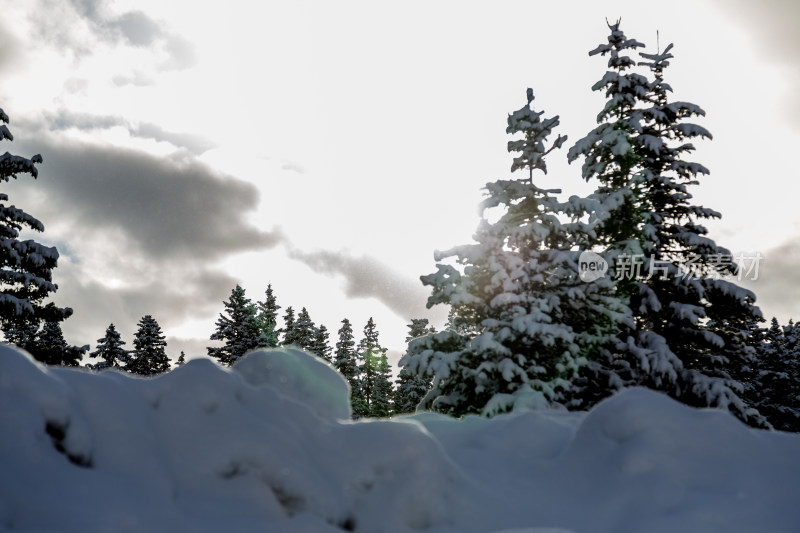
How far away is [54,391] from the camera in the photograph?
3377 mm

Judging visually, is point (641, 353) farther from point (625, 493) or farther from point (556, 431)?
point (625, 493)

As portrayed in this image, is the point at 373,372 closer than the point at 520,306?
No

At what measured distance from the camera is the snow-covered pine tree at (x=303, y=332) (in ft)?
138

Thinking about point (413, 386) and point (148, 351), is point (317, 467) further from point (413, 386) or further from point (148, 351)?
point (148, 351)

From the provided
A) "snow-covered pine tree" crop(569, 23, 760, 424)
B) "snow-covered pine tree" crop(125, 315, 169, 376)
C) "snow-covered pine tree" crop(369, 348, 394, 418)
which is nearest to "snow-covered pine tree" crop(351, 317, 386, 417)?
"snow-covered pine tree" crop(369, 348, 394, 418)

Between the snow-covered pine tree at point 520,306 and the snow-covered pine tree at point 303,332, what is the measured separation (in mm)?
29352

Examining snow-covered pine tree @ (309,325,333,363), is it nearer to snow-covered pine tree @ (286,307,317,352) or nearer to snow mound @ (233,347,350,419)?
Answer: snow-covered pine tree @ (286,307,317,352)

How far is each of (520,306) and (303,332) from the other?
3192 centimetres

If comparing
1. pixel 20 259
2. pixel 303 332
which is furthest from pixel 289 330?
pixel 20 259

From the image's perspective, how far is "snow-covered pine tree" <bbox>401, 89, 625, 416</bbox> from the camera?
1196 cm

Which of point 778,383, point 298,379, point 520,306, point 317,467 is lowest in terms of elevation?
point 317,467

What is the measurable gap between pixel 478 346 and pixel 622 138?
8107 millimetres

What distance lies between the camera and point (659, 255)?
15.4 metres

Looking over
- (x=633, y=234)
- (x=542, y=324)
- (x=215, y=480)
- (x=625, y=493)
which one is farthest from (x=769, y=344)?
(x=215, y=480)
